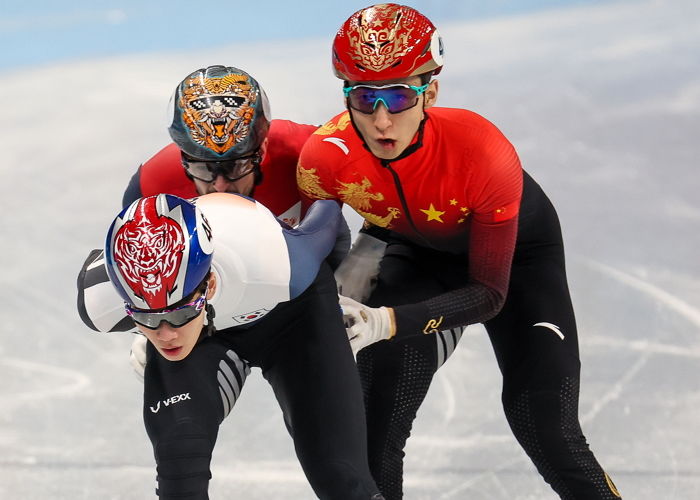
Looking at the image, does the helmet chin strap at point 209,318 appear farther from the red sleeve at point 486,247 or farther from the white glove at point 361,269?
the white glove at point 361,269

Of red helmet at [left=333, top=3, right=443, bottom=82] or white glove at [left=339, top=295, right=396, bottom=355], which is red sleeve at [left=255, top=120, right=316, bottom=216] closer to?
red helmet at [left=333, top=3, right=443, bottom=82]

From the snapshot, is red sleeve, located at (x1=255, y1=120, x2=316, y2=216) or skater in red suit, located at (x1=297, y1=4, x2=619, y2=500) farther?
red sleeve, located at (x1=255, y1=120, x2=316, y2=216)

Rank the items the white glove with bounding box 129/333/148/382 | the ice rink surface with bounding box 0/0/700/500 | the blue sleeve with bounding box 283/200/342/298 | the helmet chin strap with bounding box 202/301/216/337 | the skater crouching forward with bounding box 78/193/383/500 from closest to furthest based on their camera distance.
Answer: the skater crouching forward with bounding box 78/193/383/500, the helmet chin strap with bounding box 202/301/216/337, the blue sleeve with bounding box 283/200/342/298, the white glove with bounding box 129/333/148/382, the ice rink surface with bounding box 0/0/700/500

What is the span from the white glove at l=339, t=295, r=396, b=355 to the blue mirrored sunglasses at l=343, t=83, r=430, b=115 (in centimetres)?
59

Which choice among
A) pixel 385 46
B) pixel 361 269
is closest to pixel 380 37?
pixel 385 46

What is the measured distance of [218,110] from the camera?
3.44m

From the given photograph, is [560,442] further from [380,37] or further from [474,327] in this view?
[474,327]

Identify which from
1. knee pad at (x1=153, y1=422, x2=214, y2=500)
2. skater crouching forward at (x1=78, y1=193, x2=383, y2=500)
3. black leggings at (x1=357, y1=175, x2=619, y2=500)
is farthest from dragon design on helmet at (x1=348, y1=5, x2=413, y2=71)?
knee pad at (x1=153, y1=422, x2=214, y2=500)

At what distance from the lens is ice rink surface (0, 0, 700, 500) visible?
4.43 meters

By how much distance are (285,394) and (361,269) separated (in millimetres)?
688

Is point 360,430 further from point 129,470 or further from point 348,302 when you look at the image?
point 129,470

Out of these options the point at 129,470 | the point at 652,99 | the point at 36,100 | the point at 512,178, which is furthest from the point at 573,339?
the point at 36,100

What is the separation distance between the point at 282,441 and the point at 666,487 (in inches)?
60.2

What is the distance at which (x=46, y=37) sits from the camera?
8.84 m
